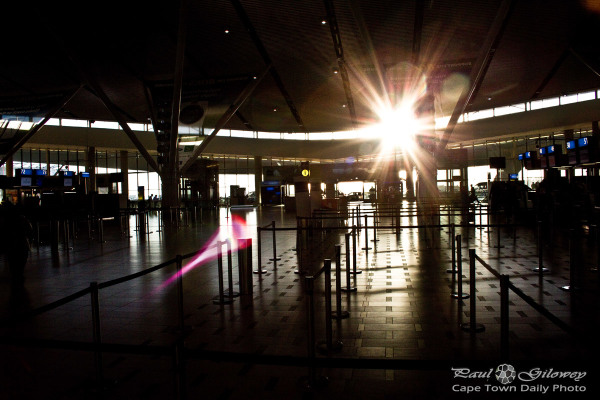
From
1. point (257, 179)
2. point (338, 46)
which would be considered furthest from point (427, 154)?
point (257, 179)

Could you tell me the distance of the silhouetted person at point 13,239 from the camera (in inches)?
339

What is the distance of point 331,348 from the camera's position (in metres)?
4.33

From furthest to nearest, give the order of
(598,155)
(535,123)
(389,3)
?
(535,123)
(389,3)
(598,155)

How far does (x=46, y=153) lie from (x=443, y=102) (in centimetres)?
3510

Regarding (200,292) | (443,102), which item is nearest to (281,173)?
(443,102)

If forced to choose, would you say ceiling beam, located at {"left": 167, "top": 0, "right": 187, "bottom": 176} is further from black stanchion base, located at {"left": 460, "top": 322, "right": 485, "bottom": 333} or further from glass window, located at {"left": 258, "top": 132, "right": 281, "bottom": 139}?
glass window, located at {"left": 258, "top": 132, "right": 281, "bottom": 139}

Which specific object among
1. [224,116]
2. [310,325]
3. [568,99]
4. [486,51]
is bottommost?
[310,325]

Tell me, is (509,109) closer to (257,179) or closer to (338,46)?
(338,46)

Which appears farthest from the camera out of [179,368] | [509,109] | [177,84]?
[509,109]

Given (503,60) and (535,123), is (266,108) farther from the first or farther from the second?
(535,123)

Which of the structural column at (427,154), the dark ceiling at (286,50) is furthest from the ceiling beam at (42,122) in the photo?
the structural column at (427,154)

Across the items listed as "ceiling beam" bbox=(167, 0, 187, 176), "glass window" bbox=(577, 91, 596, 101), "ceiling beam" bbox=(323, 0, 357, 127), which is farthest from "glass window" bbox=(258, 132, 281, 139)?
"glass window" bbox=(577, 91, 596, 101)

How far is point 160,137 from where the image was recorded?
25484mm

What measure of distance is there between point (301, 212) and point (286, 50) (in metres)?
12.4
